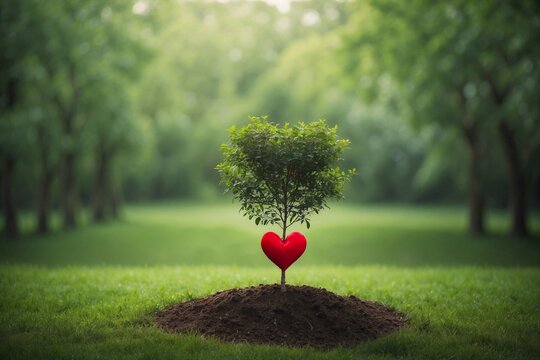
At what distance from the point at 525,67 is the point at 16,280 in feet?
59.7

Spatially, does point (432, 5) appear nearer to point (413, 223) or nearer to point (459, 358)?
point (413, 223)

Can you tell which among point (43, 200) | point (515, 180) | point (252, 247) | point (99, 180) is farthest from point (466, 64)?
point (99, 180)

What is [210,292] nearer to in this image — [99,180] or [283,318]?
[283,318]

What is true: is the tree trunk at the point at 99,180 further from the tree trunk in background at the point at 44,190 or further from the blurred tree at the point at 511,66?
the blurred tree at the point at 511,66

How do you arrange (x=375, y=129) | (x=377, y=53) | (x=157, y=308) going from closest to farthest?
(x=157, y=308) → (x=377, y=53) → (x=375, y=129)

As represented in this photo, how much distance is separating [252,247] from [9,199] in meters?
11.3

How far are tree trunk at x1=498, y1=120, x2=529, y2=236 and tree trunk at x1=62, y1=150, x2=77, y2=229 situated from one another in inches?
865

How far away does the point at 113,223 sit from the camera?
33.1 metres

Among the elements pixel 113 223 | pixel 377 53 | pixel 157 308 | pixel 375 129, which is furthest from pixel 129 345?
pixel 375 129

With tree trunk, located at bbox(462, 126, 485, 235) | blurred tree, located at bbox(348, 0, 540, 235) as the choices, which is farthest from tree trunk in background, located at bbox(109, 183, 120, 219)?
tree trunk, located at bbox(462, 126, 485, 235)

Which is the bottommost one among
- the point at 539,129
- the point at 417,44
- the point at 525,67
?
the point at 539,129

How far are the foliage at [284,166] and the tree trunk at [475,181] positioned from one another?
18.5 meters

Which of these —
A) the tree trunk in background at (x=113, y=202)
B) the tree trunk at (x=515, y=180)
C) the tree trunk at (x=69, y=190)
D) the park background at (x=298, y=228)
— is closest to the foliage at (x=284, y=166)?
the park background at (x=298, y=228)

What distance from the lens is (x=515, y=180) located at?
22.9 m
